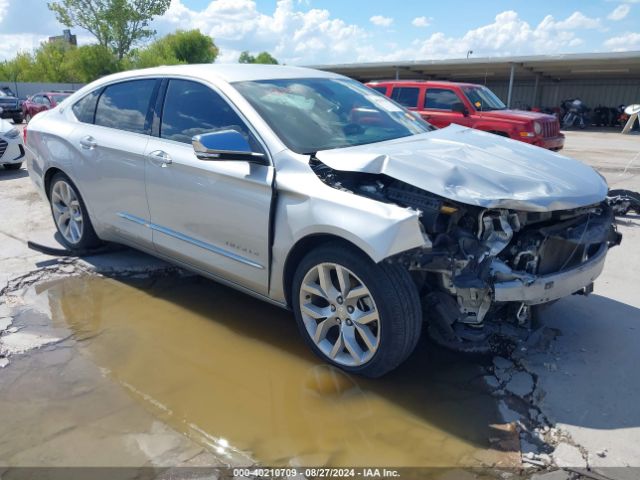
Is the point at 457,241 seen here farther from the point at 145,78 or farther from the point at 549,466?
the point at 145,78

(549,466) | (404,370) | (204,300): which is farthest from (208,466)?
(204,300)

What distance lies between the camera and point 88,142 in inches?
174

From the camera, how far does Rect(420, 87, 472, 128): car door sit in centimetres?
1098

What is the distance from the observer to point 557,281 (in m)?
2.91

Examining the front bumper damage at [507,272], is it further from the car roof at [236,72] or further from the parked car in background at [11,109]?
the parked car in background at [11,109]

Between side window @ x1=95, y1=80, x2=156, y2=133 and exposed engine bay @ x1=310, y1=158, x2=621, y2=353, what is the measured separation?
175cm

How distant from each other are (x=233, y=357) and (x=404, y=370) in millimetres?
1079

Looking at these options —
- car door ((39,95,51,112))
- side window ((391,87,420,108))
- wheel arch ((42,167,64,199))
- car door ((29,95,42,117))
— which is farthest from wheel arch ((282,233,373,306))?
car door ((29,95,42,117))

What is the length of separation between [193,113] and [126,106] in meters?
0.90

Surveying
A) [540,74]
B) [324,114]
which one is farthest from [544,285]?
[540,74]

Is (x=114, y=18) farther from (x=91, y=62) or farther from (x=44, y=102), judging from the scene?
(x=44, y=102)

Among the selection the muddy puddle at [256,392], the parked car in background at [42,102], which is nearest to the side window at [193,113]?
the muddy puddle at [256,392]

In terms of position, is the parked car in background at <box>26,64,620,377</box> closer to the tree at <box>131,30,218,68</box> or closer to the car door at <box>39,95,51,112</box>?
the car door at <box>39,95,51,112</box>

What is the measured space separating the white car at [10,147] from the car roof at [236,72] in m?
6.35
